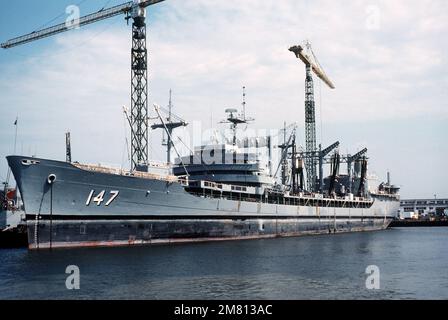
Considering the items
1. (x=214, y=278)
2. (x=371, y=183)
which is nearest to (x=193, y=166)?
(x=214, y=278)

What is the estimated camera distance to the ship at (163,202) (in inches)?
1309

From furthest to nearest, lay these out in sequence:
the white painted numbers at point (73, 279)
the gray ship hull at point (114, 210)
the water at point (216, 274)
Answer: the gray ship hull at point (114, 210) < the white painted numbers at point (73, 279) < the water at point (216, 274)

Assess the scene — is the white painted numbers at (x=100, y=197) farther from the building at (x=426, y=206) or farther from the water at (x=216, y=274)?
the building at (x=426, y=206)

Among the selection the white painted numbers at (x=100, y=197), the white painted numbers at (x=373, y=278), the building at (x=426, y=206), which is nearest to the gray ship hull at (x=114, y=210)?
the white painted numbers at (x=100, y=197)

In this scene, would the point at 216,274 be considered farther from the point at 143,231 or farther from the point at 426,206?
the point at 426,206

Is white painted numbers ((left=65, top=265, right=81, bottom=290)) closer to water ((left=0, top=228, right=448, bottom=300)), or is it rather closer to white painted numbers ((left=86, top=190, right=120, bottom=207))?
water ((left=0, top=228, right=448, bottom=300))

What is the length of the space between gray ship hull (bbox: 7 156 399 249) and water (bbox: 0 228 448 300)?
6.81 feet

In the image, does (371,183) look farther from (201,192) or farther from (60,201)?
(60,201)

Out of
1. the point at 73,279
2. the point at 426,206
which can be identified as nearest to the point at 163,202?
the point at 73,279

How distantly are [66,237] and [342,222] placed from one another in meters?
48.0

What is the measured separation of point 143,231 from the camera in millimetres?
38000
